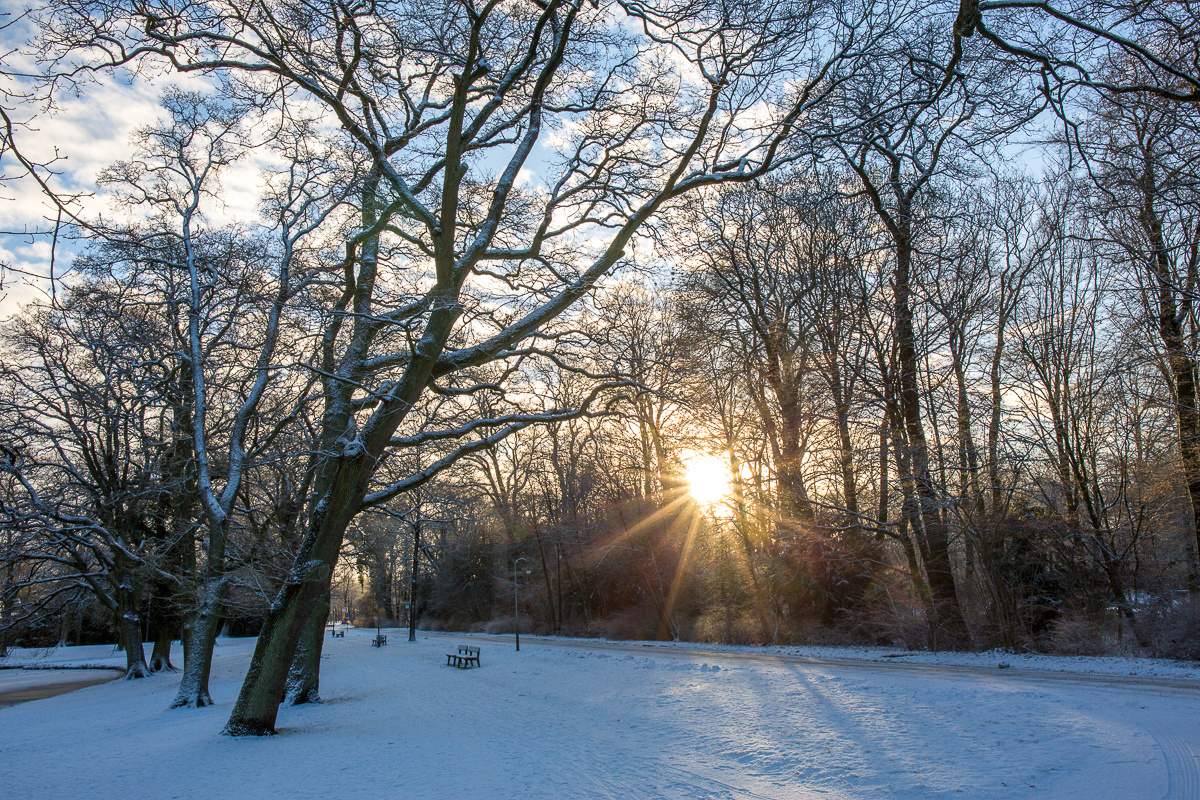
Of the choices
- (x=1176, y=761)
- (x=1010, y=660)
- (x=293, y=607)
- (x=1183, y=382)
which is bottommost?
(x=1010, y=660)

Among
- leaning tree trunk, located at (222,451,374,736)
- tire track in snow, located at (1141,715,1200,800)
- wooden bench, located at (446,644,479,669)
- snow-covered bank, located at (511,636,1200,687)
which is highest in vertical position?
leaning tree trunk, located at (222,451,374,736)

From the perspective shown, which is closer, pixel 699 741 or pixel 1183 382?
pixel 699 741

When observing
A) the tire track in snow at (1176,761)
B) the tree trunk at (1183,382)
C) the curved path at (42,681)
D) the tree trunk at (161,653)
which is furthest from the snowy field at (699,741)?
the tree trunk at (161,653)

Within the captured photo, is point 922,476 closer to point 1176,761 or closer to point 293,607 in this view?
point 1176,761

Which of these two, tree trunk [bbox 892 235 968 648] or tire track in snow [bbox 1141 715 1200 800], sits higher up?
tree trunk [bbox 892 235 968 648]

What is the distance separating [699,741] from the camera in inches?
337

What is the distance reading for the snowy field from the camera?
21.1 ft

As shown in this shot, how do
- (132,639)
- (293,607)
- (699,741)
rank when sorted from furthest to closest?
(132,639) → (293,607) → (699,741)

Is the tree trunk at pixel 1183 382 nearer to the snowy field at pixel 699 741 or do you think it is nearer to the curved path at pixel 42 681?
the snowy field at pixel 699 741

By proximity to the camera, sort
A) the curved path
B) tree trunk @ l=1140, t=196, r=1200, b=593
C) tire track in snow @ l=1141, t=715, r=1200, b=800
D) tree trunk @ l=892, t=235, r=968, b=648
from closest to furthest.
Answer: tire track in snow @ l=1141, t=715, r=1200, b=800, tree trunk @ l=1140, t=196, r=1200, b=593, tree trunk @ l=892, t=235, r=968, b=648, the curved path

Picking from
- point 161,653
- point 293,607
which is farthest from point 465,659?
point 293,607

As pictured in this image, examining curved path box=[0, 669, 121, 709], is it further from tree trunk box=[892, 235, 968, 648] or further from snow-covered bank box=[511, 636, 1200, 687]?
tree trunk box=[892, 235, 968, 648]

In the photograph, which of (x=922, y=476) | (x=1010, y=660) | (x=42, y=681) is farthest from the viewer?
(x=42, y=681)

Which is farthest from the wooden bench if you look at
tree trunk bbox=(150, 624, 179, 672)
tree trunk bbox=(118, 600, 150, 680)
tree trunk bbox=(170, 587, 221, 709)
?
tree trunk bbox=(150, 624, 179, 672)
